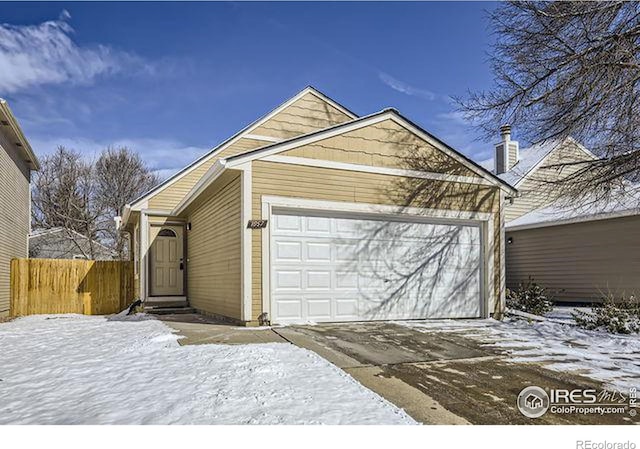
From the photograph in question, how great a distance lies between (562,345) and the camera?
6.55m

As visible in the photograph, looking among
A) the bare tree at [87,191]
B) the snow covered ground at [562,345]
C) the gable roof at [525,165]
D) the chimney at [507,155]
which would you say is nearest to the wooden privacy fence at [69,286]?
the snow covered ground at [562,345]

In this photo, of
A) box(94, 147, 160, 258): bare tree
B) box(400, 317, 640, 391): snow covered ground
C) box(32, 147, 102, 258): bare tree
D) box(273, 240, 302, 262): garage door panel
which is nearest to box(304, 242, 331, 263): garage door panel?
box(273, 240, 302, 262): garage door panel

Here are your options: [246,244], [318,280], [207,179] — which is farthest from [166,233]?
[318,280]

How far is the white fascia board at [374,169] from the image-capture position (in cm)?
814

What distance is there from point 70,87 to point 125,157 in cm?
1915

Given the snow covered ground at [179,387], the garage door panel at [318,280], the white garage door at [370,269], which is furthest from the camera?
the garage door panel at [318,280]

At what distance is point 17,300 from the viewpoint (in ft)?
40.0

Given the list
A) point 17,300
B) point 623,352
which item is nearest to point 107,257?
point 17,300

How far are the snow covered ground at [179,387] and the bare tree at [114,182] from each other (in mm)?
23948

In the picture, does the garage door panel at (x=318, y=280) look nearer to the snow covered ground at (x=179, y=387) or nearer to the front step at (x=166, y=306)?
the snow covered ground at (x=179, y=387)

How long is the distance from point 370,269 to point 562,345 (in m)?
3.51

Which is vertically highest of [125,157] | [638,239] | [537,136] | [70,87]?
[125,157]

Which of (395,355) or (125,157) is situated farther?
(125,157)
